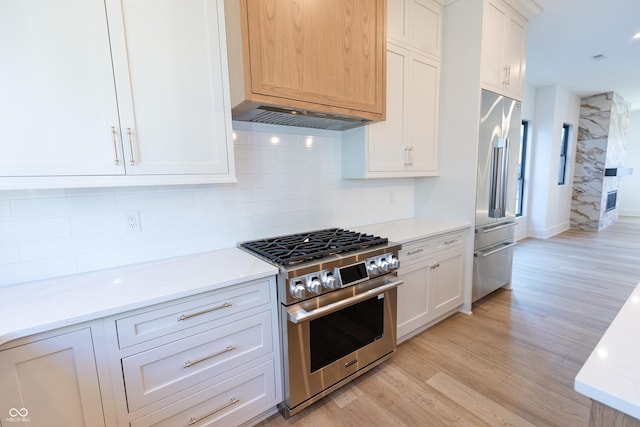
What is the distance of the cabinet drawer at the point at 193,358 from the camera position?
4.11 feet

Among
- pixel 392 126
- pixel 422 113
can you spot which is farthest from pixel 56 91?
pixel 422 113

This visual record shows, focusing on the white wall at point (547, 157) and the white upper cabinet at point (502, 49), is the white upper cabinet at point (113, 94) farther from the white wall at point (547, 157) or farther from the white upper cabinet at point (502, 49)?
the white wall at point (547, 157)

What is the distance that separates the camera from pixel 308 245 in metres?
1.91

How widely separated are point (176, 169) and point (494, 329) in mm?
2827

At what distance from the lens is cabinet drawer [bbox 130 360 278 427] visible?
135 centimetres

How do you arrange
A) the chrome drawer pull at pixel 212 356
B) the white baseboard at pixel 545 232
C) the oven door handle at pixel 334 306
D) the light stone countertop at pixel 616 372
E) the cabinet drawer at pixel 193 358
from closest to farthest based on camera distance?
the light stone countertop at pixel 616 372 → the cabinet drawer at pixel 193 358 → the chrome drawer pull at pixel 212 356 → the oven door handle at pixel 334 306 → the white baseboard at pixel 545 232

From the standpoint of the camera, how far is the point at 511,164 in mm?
3061

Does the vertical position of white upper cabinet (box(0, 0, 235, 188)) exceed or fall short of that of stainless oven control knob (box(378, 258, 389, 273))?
Result: it exceeds it

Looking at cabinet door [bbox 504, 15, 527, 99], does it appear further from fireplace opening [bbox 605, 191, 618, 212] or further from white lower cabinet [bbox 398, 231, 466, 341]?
fireplace opening [bbox 605, 191, 618, 212]

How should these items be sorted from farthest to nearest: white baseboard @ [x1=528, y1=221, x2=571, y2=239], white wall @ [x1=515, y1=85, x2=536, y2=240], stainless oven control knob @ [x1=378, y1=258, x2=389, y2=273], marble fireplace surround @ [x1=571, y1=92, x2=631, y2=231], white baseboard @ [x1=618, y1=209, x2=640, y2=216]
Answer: white baseboard @ [x1=618, y1=209, x2=640, y2=216] → marble fireplace surround @ [x1=571, y1=92, x2=631, y2=231] → white baseboard @ [x1=528, y1=221, x2=571, y2=239] → white wall @ [x1=515, y1=85, x2=536, y2=240] → stainless oven control knob @ [x1=378, y1=258, x2=389, y2=273]

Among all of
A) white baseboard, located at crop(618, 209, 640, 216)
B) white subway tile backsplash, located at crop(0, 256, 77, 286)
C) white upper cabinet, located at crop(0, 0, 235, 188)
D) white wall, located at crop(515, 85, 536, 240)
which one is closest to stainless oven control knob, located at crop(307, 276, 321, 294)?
white upper cabinet, located at crop(0, 0, 235, 188)

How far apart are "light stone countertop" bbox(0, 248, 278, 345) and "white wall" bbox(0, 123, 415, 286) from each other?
11cm

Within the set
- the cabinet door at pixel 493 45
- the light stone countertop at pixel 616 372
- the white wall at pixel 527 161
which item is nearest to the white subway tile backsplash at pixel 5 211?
the light stone countertop at pixel 616 372

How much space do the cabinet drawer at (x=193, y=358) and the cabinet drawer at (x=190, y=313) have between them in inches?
2.6
